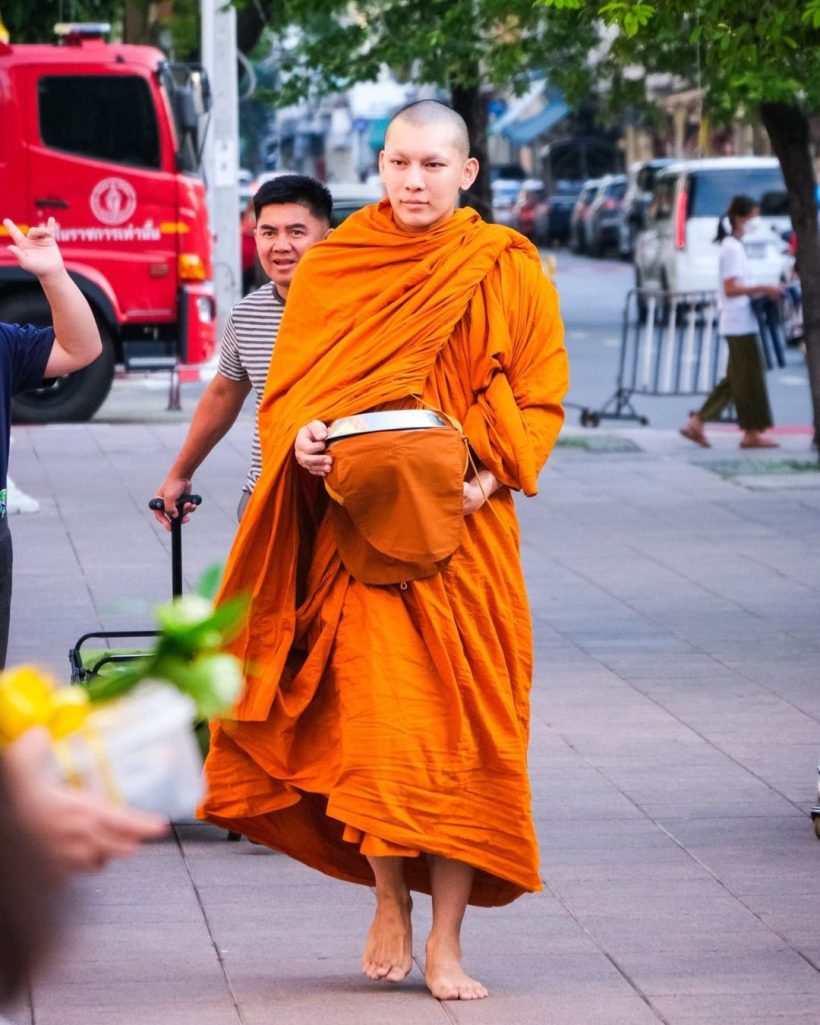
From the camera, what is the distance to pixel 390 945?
14.8 ft

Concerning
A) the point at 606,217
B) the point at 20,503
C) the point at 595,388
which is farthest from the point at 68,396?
the point at 606,217

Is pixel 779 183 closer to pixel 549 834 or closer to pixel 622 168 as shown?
pixel 549 834

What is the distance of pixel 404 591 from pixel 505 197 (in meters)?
57.7

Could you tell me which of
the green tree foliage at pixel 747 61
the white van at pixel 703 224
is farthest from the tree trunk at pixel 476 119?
the white van at pixel 703 224

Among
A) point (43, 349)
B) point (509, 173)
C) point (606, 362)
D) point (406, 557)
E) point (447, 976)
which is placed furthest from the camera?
point (509, 173)

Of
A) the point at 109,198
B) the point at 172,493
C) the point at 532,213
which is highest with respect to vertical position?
the point at 172,493

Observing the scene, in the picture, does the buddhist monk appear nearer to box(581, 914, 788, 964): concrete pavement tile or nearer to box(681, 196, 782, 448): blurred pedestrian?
box(581, 914, 788, 964): concrete pavement tile

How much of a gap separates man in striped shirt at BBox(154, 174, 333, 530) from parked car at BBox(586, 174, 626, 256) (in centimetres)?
4053

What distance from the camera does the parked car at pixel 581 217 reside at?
157ft

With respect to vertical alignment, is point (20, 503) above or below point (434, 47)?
below

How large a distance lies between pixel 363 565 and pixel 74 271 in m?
13.0

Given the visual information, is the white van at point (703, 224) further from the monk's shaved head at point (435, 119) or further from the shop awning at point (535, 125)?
the shop awning at point (535, 125)

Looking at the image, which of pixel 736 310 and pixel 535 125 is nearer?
pixel 736 310

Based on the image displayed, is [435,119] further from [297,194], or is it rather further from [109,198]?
[109,198]
